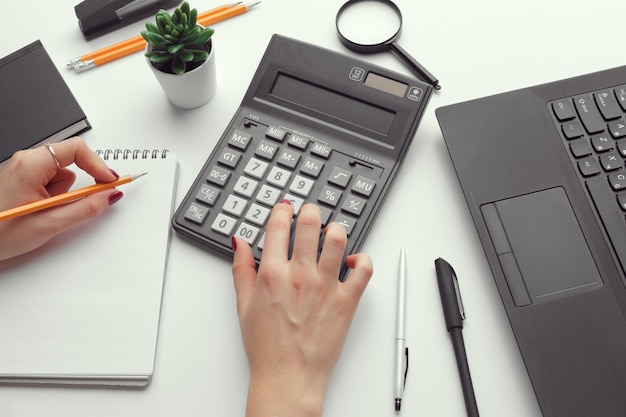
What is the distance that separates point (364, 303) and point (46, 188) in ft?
1.26

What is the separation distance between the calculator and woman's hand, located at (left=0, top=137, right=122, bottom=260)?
3.8 inches

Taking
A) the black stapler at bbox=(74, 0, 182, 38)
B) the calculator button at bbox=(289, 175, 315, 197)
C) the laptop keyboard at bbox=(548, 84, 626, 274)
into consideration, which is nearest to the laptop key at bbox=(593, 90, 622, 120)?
the laptop keyboard at bbox=(548, 84, 626, 274)

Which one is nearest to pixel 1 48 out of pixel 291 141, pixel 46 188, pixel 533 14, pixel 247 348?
pixel 46 188

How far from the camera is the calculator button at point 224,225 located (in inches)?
26.9

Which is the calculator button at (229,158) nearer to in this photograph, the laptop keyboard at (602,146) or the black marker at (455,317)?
the black marker at (455,317)

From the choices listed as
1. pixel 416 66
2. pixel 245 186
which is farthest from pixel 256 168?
pixel 416 66

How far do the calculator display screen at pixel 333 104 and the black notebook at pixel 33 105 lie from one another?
0.24 metres

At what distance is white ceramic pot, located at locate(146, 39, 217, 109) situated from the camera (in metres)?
0.72

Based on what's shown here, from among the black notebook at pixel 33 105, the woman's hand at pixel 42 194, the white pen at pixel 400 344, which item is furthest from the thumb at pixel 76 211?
the white pen at pixel 400 344

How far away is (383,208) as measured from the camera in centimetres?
71

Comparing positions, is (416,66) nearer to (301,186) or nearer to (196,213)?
(301,186)

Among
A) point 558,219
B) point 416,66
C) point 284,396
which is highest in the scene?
point 416,66

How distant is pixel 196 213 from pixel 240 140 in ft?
0.33

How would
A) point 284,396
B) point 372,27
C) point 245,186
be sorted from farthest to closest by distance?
point 372,27 → point 245,186 → point 284,396
